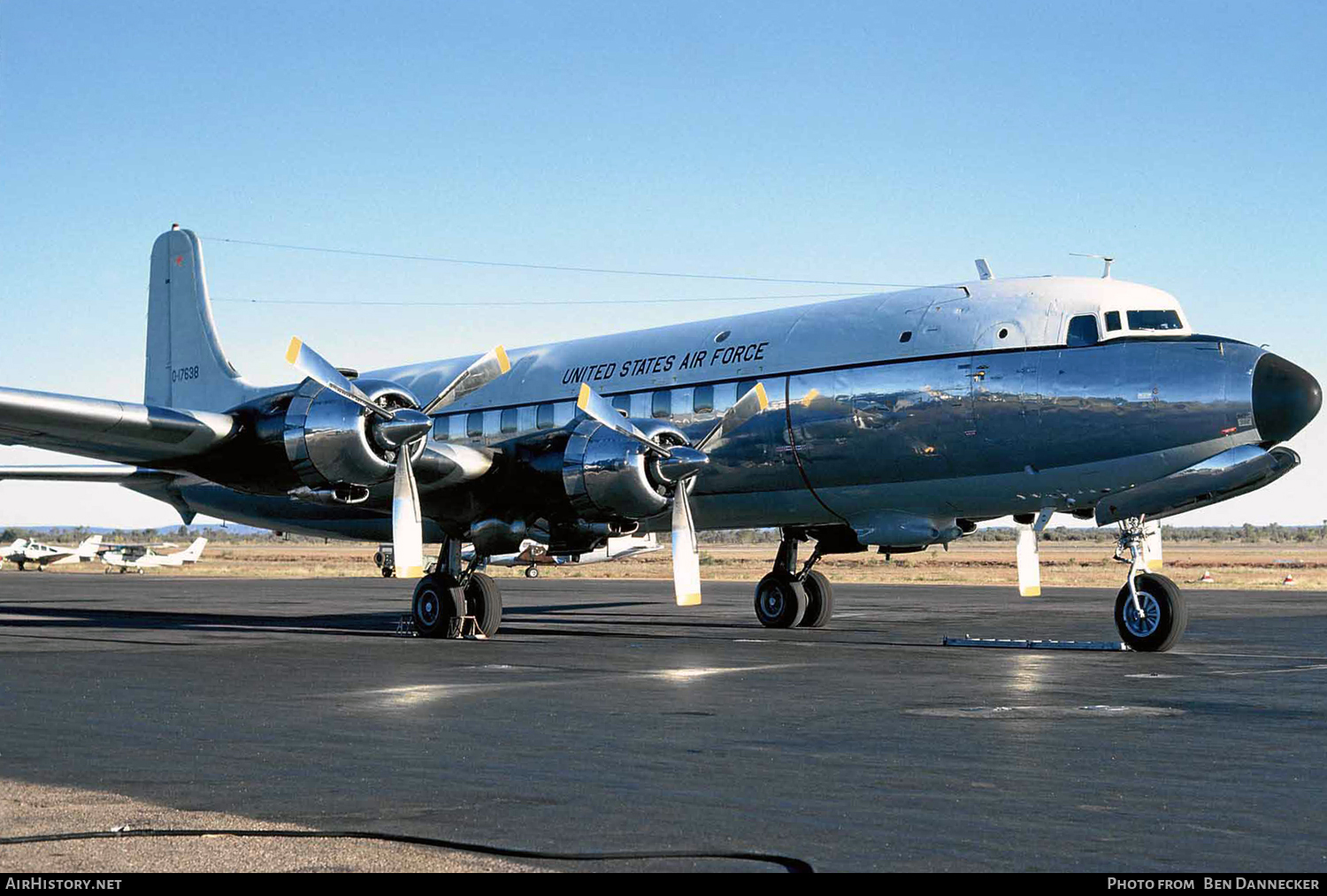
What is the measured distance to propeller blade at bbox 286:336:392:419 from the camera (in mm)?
20141

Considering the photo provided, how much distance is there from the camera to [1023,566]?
885 inches

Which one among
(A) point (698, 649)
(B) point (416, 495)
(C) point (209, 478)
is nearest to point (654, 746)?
(A) point (698, 649)

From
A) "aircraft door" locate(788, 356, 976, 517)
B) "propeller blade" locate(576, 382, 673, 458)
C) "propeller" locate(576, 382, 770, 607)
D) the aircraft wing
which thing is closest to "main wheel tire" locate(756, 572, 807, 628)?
"aircraft door" locate(788, 356, 976, 517)

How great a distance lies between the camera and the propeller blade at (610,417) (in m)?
20.5

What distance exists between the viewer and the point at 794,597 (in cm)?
2525

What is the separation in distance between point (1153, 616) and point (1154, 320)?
4.08 meters

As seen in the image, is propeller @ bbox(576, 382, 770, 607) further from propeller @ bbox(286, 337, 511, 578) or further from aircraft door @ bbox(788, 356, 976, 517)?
propeller @ bbox(286, 337, 511, 578)

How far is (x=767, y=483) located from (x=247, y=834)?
15.8m

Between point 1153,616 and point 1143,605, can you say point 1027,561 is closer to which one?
point 1143,605

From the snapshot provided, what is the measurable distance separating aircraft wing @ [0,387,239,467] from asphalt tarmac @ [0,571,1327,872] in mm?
3000

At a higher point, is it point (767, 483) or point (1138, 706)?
point (767, 483)

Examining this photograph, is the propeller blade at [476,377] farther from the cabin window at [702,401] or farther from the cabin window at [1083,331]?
the cabin window at [1083,331]

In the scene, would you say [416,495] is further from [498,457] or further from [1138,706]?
[1138,706]

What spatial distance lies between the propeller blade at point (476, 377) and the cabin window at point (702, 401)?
307 centimetres
